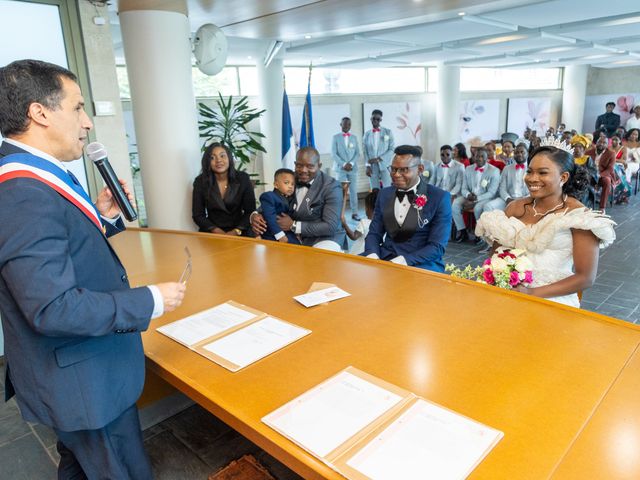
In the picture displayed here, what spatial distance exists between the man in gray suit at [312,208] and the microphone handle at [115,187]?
203 centimetres

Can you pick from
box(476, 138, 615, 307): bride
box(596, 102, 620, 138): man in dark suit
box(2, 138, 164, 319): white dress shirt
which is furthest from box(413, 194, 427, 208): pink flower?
box(596, 102, 620, 138): man in dark suit

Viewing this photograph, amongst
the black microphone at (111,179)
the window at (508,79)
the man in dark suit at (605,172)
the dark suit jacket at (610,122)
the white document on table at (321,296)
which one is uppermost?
the window at (508,79)

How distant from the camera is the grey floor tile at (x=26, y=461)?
2131 mm

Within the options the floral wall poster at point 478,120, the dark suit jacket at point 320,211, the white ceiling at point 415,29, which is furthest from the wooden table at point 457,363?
the floral wall poster at point 478,120

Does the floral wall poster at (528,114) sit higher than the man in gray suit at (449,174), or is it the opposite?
the floral wall poster at (528,114)

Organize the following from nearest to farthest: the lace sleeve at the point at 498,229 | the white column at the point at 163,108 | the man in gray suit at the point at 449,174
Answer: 1. the lace sleeve at the point at 498,229
2. the white column at the point at 163,108
3. the man in gray suit at the point at 449,174

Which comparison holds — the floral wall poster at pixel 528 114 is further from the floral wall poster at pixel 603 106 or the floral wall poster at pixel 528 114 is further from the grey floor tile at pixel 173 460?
the grey floor tile at pixel 173 460

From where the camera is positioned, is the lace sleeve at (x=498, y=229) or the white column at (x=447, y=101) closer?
the lace sleeve at (x=498, y=229)

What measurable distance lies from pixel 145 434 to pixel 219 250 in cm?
106

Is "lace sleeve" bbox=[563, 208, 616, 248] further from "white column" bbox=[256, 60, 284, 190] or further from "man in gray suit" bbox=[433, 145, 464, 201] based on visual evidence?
"white column" bbox=[256, 60, 284, 190]

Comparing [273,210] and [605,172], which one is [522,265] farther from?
[605,172]

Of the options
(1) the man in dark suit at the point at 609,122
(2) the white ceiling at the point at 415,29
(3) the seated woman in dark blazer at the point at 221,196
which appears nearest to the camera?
(3) the seated woman in dark blazer at the point at 221,196

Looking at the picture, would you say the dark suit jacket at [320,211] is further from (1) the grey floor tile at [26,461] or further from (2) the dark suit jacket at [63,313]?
(2) the dark suit jacket at [63,313]

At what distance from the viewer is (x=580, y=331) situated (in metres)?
1.59
